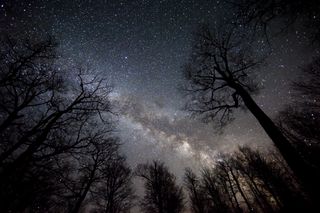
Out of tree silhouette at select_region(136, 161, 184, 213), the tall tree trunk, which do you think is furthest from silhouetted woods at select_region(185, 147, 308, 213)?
the tall tree trunk

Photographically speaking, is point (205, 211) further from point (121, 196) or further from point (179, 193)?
point (121, 196)

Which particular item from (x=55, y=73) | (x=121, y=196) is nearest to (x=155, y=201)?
(x=121, y=196)

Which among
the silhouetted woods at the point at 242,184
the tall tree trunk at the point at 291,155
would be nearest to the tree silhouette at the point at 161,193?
the silhouetted woods at the point at 242,184

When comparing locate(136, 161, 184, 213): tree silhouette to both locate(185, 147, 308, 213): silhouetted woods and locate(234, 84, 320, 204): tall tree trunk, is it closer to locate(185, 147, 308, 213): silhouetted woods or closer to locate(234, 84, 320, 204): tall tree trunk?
locate(185, 147, 308, 213): silhouetted woods

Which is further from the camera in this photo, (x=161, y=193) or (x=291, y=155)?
(x=161, y=193)

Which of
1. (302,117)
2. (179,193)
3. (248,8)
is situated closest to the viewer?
(248,8)

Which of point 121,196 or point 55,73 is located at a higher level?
point 55,73

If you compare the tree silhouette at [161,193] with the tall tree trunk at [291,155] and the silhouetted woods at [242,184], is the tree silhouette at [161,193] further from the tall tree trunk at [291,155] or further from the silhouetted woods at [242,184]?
the tall tree trunk at [291,155]

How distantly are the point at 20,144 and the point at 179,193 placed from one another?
68.3ft

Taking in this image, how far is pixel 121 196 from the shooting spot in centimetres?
1844

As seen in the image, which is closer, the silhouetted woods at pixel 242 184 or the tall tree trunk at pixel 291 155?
the tall tree trunk at pixel 291 155

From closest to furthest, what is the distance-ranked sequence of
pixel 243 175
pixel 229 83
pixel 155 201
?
pixel 229 83
pixel 155 201
pixel 243 175

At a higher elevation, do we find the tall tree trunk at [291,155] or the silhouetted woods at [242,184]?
the silhouetted woods at [242,184]

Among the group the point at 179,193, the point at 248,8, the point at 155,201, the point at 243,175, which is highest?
the point at 243,175
